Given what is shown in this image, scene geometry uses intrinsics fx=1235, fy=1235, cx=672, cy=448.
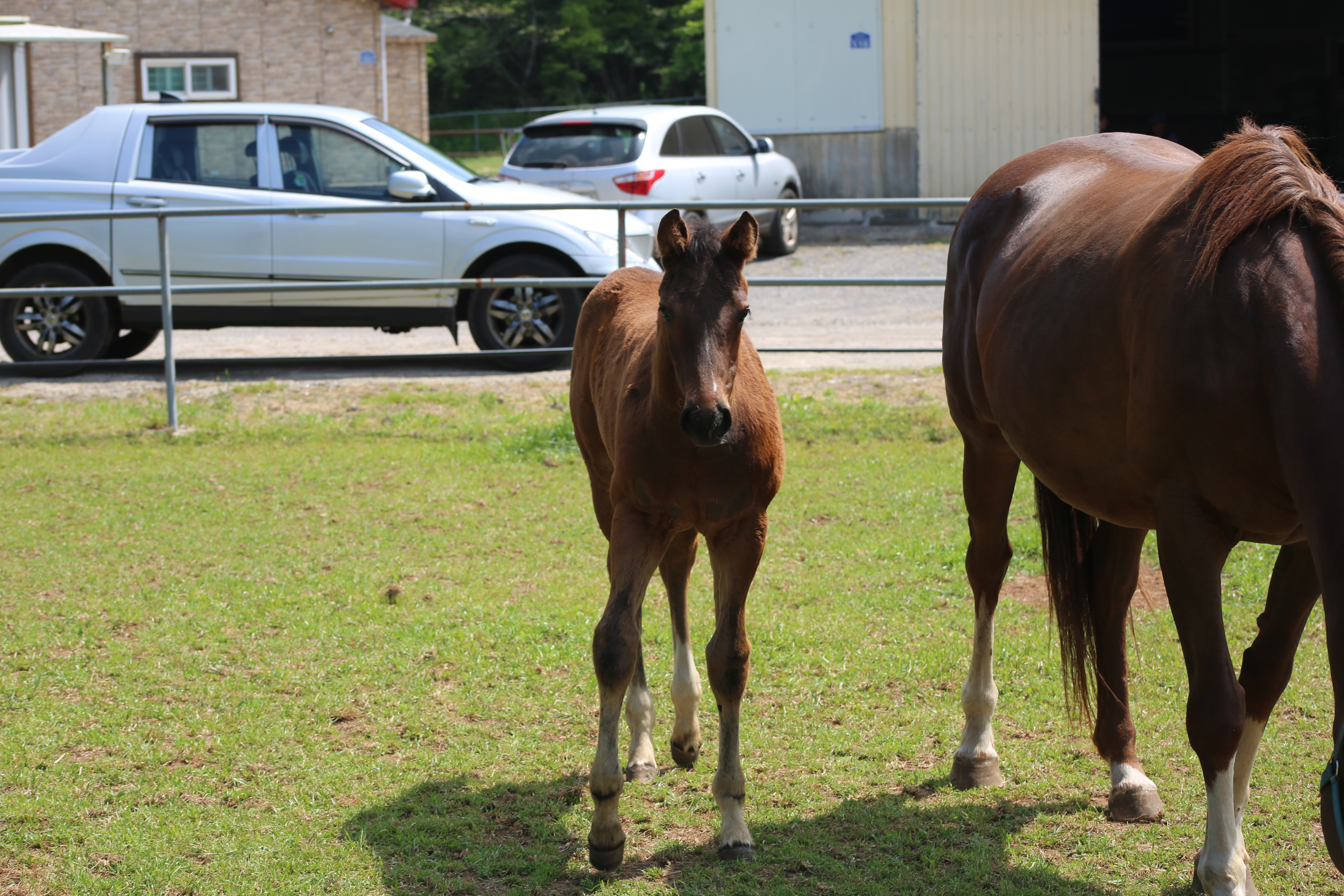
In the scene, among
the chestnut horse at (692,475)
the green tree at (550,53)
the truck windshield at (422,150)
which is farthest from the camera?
the green tree at (550,53)

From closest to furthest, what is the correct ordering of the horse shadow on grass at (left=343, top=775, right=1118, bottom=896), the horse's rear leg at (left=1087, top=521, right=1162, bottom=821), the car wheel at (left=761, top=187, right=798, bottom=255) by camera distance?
the horse shadow on grass at (left=343, top=775, right=1118, bottom=896) < the horse's rear leg at (left=1087, top=521, right=1162, bottom=821) < the car wheel at (left=761, top=187, right=798, bottom=255)

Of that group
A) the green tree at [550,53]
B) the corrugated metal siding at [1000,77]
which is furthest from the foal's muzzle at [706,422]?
the green tree at [550,53]

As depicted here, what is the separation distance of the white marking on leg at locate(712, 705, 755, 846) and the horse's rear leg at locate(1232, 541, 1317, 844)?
130 cm

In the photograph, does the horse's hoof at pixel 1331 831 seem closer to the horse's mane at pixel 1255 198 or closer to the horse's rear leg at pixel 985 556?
the horse's mane at pixel 1255 198

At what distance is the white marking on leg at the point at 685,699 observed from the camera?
390cm

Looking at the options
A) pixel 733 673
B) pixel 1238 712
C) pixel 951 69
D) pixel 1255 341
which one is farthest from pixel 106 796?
pixel 951 69

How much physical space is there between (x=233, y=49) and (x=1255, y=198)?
2528cm

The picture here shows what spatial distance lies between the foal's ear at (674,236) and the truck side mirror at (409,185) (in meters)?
6.87

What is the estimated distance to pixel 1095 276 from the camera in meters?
3.31

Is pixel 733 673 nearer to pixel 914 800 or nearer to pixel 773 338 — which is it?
pixel 914 800

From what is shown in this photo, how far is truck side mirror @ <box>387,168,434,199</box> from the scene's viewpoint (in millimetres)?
9641

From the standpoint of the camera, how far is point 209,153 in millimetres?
10359

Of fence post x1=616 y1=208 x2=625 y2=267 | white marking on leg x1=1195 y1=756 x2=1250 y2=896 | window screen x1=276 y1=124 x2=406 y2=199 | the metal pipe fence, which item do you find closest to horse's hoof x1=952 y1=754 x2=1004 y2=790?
white marking on leg x1=1195 y1=756 x2=1250 y2=896

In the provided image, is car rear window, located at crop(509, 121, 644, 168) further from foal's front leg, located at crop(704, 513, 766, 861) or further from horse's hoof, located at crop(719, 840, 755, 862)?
horse's hoof, located at crop(719, 840, 755, 862)
